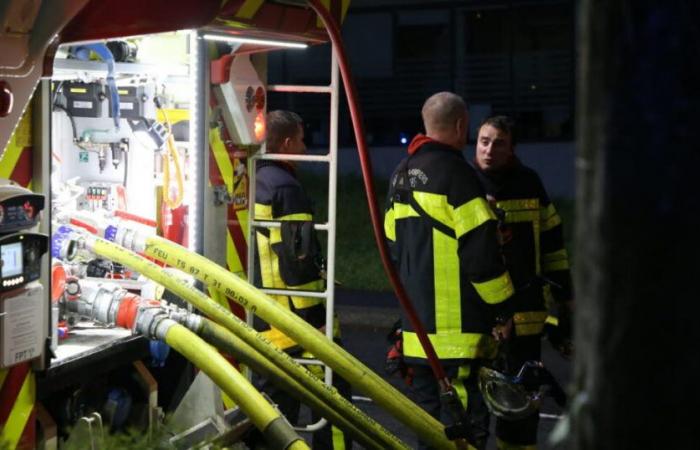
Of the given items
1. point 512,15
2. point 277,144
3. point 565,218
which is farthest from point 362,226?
point 277,144

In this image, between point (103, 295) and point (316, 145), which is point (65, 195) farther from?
point (316, 145)

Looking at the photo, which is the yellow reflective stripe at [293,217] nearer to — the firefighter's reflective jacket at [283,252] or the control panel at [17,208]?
the firefighter's reflective jacket at [283,252]

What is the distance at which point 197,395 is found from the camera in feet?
16.2

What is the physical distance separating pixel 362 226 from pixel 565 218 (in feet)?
8.95

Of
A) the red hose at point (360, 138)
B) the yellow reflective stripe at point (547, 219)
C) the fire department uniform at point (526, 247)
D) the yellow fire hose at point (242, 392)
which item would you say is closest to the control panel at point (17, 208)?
the yellow fire hose at point (242, 392)

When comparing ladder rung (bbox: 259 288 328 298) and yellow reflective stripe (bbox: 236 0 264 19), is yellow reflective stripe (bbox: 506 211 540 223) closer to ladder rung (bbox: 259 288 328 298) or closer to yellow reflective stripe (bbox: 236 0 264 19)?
ladder rung (bbox: 259 288 328 298)

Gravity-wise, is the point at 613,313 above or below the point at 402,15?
below

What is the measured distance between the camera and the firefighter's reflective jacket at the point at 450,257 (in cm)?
507

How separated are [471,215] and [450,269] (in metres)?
0.28

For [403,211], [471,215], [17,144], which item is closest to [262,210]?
[403,211]

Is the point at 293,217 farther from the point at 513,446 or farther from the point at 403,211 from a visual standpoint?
the point at 513,446

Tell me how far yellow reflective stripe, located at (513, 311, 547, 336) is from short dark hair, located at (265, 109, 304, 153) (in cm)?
148

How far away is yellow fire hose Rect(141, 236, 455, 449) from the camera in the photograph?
456 cm

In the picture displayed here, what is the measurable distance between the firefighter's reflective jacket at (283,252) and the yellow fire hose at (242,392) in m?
1.52
